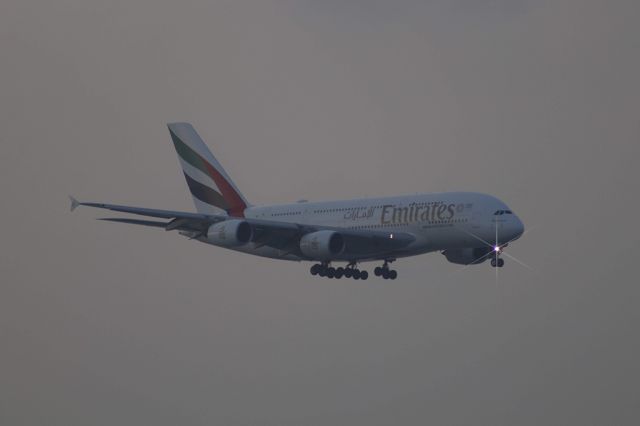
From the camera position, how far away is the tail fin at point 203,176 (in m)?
79.7

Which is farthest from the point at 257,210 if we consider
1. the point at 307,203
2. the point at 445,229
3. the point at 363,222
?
the point at 445,229

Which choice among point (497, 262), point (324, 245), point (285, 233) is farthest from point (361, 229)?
point (497, 262)

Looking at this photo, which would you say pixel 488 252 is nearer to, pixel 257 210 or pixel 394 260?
pixel 394 260

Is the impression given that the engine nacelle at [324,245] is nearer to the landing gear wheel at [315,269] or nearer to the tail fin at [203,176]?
the landing gear wheel at [315,269]

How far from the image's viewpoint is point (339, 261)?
236 feet

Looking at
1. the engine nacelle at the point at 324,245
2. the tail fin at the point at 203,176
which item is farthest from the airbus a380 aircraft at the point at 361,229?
the tail fin at the point at 203,176

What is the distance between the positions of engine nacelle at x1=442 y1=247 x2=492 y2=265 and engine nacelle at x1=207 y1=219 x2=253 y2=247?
11936mm

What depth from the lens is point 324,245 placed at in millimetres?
69000

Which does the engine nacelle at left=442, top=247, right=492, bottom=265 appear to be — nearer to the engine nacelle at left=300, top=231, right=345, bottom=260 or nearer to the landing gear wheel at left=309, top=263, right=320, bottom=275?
the engine nacelle at left=300, top=231, right=345, bottom=260

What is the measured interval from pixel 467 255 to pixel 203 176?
19.2 metres

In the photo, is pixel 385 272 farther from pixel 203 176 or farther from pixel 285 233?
pixel 203 176

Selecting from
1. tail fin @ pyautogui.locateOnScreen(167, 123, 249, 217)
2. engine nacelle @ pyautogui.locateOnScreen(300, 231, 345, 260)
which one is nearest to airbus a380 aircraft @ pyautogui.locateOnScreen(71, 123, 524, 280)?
engine nacelle @ pyautogui.locateOnScreen(300, 231, 345, 260)

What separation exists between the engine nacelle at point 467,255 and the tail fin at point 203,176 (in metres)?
13.8

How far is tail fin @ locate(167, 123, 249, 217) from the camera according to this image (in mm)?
79688
